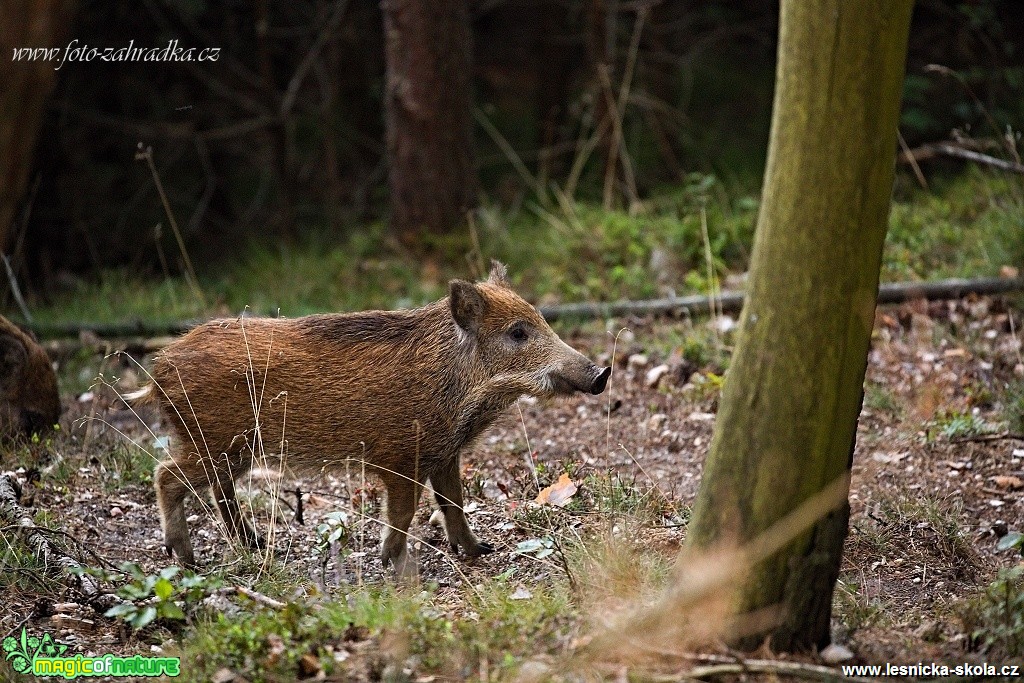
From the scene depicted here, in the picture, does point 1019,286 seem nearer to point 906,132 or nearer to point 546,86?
point 906,132

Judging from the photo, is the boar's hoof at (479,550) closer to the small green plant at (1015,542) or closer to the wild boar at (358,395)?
the wild boar at (358,395)

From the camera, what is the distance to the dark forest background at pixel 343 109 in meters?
9.76

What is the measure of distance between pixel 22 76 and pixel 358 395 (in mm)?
2458

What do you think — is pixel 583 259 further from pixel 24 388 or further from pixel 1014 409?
pixel 24 388

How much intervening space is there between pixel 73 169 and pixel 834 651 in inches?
364

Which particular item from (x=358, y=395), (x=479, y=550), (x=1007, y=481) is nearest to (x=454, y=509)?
(x=479, y=550)

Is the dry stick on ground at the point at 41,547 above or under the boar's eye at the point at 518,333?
under

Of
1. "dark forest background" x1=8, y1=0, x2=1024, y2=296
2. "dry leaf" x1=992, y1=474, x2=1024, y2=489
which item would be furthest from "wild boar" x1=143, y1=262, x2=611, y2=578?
"dark forest background" x1=8, y1=0, x2=1024, y2=296

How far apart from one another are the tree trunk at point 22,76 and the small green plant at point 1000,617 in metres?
2.87

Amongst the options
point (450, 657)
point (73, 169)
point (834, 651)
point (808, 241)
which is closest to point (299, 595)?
point (450, 657)

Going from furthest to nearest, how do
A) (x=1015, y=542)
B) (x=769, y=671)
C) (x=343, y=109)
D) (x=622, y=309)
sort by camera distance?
(x=343, y=109), (x=622, y=309), (x=1015, y=542), (x=769, y=671)

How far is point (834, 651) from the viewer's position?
3.06 m

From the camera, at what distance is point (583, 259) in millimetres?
7988

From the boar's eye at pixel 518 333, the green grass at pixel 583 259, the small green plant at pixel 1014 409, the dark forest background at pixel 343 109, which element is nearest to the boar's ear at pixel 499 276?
the boar's eye at pixel 518 333
